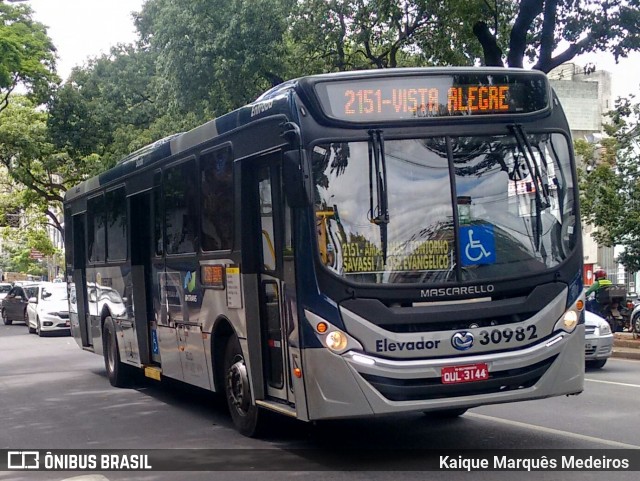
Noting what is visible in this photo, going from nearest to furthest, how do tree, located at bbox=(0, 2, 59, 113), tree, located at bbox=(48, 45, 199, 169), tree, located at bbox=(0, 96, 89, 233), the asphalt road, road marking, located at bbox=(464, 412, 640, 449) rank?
1. the asphalt road
2. road marking, located at bbox=(464, 412, 640, 449)
3. tree, located at bbox=(0, 2, 59, 113)
4. tree, located at bbox=(48, 45, 199, 169)
5. tree, located at bbox=(0, 96, 89, 233)

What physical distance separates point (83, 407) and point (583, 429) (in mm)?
6687

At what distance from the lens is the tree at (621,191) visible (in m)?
22.4

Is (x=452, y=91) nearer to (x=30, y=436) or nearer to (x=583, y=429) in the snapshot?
(x=583, y=429)

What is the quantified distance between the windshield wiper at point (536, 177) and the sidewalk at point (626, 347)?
36.5ft

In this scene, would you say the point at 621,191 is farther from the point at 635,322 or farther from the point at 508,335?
the point at 508,335

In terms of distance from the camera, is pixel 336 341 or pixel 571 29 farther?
pixel 571 29

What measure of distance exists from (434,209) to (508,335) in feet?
3.98

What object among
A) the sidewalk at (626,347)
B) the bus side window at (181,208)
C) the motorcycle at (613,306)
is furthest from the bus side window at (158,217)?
the motorcycle at (613,306)

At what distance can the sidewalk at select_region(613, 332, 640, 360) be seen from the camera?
59.5 feet

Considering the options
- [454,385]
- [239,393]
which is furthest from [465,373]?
[239,393]

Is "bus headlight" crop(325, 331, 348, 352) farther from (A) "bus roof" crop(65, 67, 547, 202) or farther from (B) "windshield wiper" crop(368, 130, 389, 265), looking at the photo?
(A) "bus roof" crop(65, 67, 547, 202)

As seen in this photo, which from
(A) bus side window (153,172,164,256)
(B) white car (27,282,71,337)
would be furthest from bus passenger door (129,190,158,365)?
(B) white car (27,282,71,337)

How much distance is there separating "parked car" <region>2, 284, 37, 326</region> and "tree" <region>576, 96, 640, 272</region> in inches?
868

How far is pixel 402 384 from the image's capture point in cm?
747
